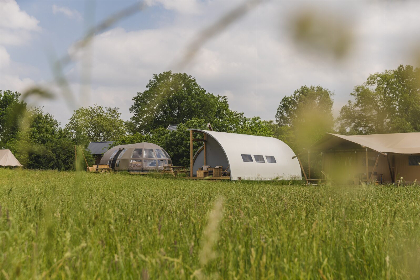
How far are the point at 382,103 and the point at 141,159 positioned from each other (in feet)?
101

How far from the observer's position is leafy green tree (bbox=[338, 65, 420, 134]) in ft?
3.80

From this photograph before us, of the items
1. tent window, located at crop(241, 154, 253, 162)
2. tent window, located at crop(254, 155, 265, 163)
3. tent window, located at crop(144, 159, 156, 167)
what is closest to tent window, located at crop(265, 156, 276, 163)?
tent window, located at crop(254, 155, 265, 163)

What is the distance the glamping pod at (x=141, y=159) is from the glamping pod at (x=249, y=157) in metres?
4.34

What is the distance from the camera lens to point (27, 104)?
0.83m

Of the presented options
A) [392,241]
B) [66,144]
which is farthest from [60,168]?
[392,241]

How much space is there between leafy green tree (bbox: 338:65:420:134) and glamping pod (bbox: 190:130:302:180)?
20098mm

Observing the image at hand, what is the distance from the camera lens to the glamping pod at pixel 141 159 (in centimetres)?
3141

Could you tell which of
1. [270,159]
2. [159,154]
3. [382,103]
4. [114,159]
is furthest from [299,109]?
[114,159]

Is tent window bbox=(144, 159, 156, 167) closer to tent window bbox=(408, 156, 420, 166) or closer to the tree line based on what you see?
tent window bbox=(408, 156, 420, 166)

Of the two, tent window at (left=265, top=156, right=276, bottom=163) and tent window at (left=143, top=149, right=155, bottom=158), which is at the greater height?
tent window at (left=143, top=149, right=155, bottom=158)

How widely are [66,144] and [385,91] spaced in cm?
3378

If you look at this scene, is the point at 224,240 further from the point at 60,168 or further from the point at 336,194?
the point at 60,168

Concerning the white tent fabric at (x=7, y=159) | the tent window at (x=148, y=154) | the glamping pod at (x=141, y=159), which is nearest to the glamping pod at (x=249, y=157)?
the glamping pod at (x=141, y=159)

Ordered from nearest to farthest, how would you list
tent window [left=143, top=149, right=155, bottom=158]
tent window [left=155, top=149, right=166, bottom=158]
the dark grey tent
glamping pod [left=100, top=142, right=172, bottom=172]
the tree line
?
1. the tree line
2. glamping pod [left=100, top=142, right=172, bottom=172]
3. tent window [left=143, top=149, right=155, bottom=158]
4. tent window [left=155, top=149, right=166, bottom=158]
5. the dark grey tent
